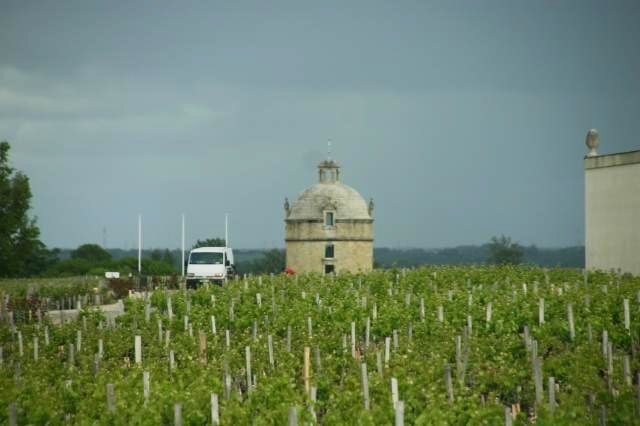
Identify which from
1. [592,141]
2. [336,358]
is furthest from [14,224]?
[336,358]

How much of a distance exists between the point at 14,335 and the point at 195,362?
1079 centimetres

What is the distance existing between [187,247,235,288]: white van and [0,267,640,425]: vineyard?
6.12 meters

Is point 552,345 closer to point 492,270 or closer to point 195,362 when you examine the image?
point 195,362

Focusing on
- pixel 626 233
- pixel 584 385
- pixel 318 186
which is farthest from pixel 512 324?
pixel 318 186

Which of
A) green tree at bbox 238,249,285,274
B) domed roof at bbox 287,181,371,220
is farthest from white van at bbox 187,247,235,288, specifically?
green tree at bbox 238,249,285,274

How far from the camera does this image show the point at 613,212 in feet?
142

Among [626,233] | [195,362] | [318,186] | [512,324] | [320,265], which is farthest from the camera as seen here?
[318,186]

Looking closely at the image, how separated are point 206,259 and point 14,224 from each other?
2184cm

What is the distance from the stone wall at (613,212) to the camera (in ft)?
139

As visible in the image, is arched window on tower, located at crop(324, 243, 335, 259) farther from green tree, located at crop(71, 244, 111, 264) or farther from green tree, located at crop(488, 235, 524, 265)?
green tree, located at crop(488, 235, 524, 265)

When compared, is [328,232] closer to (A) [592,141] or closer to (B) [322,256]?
(B) [322,256]

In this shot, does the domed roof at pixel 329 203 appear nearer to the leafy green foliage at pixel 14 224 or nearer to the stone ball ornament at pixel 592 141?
the leafy green foliage at pixel 14 224

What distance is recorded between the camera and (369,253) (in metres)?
72.7

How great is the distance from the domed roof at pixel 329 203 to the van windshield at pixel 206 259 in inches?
985
